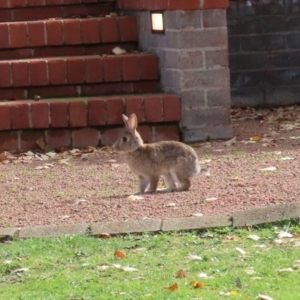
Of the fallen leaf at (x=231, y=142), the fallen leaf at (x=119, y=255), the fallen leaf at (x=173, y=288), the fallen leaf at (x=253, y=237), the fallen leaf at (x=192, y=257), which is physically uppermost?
the fallen leaf at (x=173, y=288)

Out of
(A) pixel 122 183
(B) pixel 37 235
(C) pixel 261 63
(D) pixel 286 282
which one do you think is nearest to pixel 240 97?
(C) pixel 261 63

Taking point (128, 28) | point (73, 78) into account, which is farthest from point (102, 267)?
point (128, 28)

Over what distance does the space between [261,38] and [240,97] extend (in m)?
0.74

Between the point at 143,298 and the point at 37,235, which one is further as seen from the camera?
the point at 37,235

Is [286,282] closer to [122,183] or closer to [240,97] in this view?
[122,183]

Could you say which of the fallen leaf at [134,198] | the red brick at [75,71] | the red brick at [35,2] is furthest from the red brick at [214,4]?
the fallen leaf at [134,198]

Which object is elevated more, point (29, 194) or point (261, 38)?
point (261, 38)

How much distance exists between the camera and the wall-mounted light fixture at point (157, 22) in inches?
413

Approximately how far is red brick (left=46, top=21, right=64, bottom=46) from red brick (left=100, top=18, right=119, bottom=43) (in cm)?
44

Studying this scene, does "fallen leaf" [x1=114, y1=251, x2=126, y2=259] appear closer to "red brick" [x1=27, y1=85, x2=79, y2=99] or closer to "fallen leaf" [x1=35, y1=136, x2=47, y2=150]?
"fallen leaf" [x1=35, y1=136, x2=47, y2=150]

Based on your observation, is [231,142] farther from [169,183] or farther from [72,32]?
[169,183]

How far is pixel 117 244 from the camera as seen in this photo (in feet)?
21.0

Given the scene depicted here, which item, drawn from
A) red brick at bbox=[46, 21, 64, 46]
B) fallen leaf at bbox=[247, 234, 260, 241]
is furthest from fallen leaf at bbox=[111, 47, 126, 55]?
fallen leaf at bbox=[247, 234, 260, 241]

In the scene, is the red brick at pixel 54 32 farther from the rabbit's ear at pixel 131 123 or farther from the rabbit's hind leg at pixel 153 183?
the rabbit's hind leg at pixel 153 183
